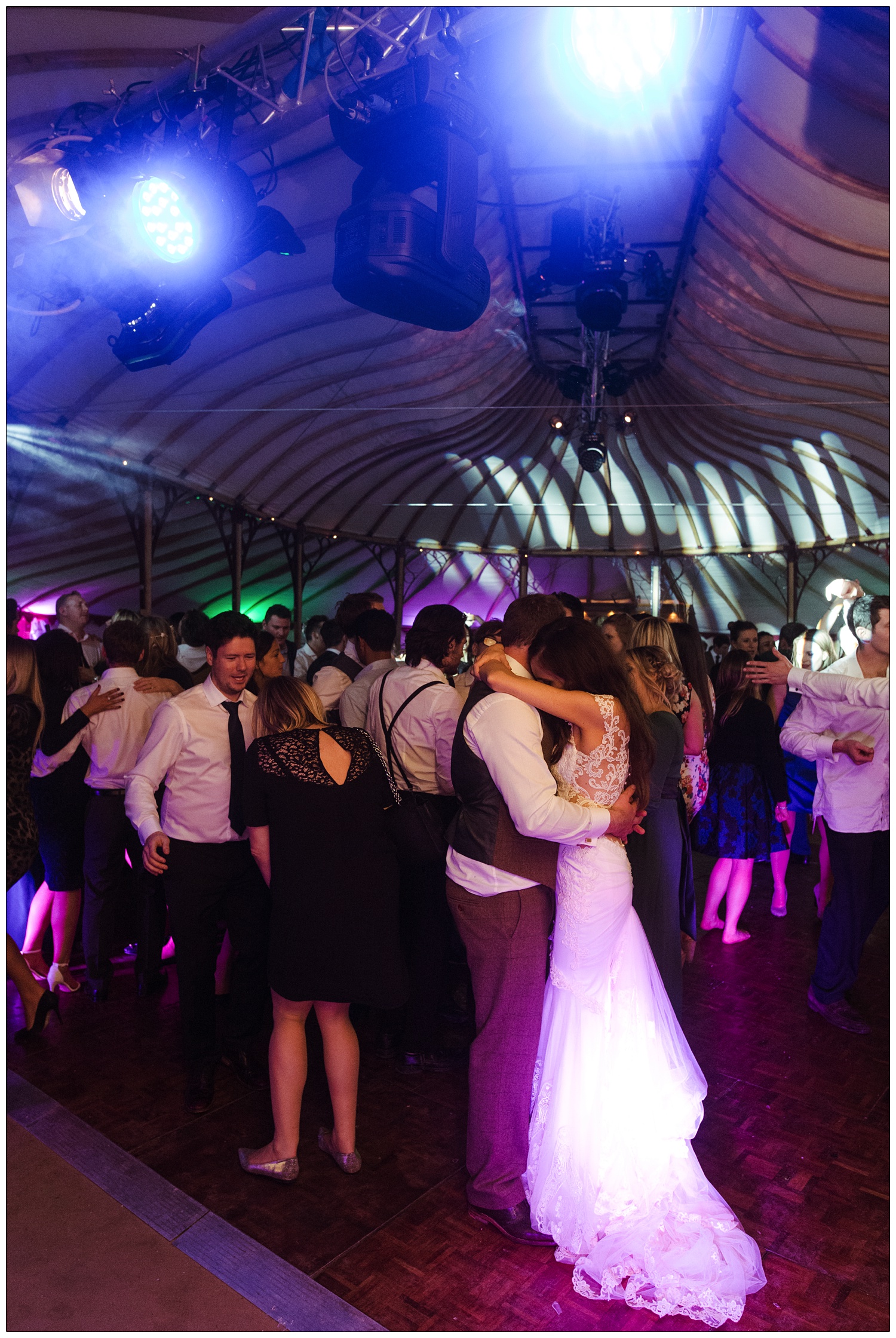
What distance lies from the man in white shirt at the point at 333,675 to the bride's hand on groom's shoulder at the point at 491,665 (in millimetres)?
1585

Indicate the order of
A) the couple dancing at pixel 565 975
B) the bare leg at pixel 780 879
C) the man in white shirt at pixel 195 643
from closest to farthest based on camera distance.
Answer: the couple dancing at pixel 565 975 < the man in white shirt at pixel 195 643 < the bare leg at pixel 780 879

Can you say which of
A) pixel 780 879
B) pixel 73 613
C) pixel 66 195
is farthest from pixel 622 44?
pixel 780 879

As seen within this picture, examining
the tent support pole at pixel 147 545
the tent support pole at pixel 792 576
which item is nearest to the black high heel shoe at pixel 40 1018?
the tent support pole at pixel 147 545

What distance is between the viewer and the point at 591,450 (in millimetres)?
10164

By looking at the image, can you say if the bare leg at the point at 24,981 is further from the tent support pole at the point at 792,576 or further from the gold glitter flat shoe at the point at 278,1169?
the tent support pole at the point at 792,576

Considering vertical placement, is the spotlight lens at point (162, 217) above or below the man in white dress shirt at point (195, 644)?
above

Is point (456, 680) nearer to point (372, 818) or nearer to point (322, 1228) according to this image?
point (372, 818)

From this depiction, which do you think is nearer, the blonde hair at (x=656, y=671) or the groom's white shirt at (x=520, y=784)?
the groom's white shirt at (x=520, y=784)

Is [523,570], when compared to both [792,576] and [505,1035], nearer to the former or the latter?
[792,576]

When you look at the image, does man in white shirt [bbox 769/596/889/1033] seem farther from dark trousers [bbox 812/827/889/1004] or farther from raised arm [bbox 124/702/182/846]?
raised arm [bbox 124/702/182/846]

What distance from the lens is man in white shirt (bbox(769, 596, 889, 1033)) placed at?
328 cm

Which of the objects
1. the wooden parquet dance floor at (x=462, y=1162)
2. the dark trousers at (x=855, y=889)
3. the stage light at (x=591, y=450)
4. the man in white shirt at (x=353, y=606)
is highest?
the stage light at (x=591, y=450)

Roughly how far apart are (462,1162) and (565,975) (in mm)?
776

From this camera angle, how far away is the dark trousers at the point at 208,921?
2787 millimetres
